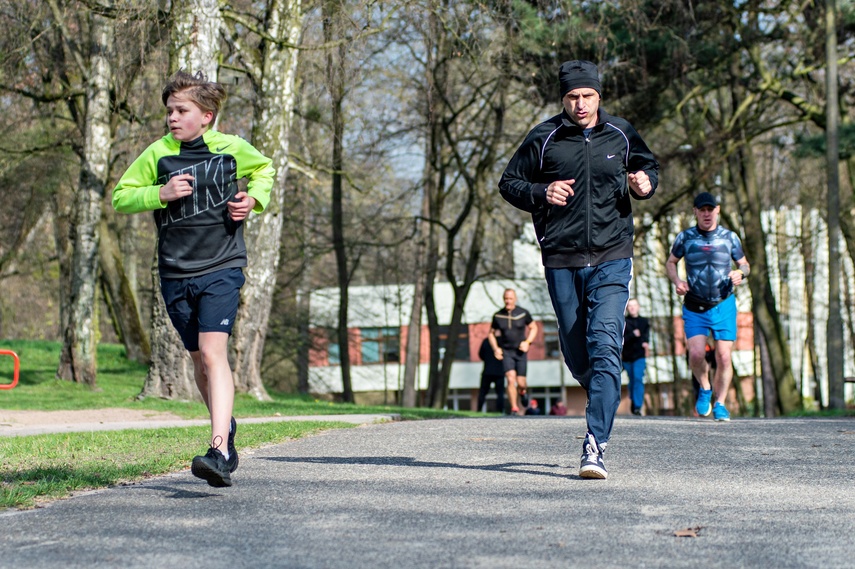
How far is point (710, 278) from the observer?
38.0 ft

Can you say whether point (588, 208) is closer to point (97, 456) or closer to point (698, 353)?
point (97, 456)

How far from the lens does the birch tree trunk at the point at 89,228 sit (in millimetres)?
19203

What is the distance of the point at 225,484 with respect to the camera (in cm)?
591

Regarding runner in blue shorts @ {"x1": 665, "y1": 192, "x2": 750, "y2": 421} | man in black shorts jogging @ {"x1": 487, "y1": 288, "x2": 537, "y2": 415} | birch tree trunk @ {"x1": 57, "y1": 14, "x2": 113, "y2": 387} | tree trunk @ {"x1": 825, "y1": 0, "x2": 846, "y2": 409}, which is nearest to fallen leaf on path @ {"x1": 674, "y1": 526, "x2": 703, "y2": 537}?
runner in blue shorts @ {"x1": 665, "y1": 192, "x2": 750, "y2": 421}

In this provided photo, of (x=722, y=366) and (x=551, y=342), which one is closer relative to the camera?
(x=722, y=366)

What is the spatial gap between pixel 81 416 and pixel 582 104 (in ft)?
29.9

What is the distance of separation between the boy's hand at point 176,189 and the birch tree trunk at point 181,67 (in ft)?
30.0

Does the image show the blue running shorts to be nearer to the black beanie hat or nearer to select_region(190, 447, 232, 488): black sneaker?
the black beanie hat

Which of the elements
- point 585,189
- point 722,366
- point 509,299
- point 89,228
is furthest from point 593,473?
point 89,228

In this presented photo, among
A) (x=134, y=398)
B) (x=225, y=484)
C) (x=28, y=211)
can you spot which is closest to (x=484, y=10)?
(x=134, y=398)

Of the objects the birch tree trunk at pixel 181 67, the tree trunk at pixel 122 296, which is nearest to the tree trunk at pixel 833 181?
the birch tree trunk at pixel 181 67

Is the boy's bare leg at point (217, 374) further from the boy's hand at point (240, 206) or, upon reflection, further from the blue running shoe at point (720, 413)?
the blue running shoe at point (720, 413)

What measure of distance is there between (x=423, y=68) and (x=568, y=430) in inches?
750

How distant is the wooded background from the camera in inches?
653
